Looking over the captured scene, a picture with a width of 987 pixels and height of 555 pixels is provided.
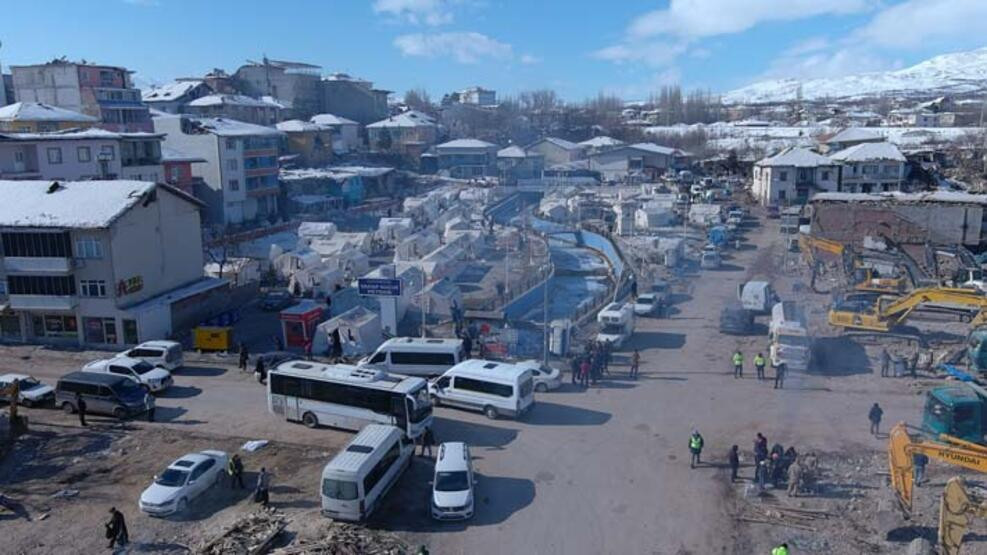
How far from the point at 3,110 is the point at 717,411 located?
41292mm

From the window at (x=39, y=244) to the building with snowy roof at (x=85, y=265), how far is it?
0.03m

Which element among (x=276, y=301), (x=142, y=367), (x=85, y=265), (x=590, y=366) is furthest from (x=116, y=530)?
(x=276, y=301)

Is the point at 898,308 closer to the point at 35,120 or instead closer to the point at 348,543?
the point at 348,543

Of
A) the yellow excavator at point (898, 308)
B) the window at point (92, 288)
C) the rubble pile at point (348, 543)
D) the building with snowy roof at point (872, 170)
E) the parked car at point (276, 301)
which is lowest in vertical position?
the rubble pile at point (348, 543)

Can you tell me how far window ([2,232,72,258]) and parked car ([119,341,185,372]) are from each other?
4.47 metres

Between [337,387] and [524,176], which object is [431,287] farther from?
[524,176]

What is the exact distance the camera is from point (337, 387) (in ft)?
53.8

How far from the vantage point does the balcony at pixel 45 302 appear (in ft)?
76.7

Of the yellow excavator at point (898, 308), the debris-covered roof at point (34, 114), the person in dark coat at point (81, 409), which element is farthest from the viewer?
the debris-covered roof at point (34, 114)

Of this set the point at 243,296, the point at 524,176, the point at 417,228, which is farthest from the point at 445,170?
the point at 243,296

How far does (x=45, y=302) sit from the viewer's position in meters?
23.5

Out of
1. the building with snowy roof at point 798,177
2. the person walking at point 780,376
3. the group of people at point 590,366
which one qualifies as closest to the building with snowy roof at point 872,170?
the building with snowy roof at point 798,177

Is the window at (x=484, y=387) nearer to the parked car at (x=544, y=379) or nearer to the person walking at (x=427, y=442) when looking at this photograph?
the parked car at (x=544, y=379)

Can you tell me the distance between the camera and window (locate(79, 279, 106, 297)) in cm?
2338
